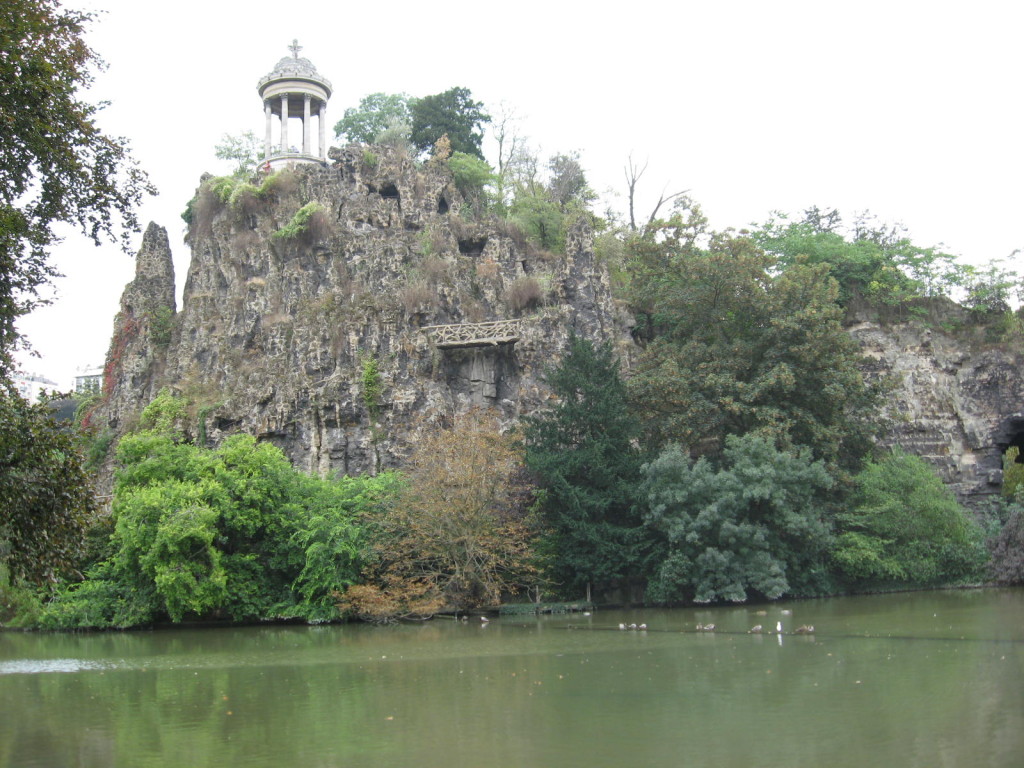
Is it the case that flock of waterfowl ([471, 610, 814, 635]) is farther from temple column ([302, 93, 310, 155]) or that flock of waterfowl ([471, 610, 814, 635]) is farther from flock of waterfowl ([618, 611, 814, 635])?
temple column ([302, 93, 310, 155])

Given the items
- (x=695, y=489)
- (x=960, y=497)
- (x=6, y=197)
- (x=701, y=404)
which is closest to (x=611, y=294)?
(x=701, y=404)

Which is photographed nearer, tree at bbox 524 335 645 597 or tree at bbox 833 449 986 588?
tree at bbox 524 335 645 597

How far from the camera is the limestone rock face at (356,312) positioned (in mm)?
36625

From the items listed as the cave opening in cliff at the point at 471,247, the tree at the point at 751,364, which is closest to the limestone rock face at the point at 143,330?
the cave opening in cliff at the point at 471,247

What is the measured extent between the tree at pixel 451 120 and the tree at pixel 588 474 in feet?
65.3

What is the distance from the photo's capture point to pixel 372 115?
5188 cm

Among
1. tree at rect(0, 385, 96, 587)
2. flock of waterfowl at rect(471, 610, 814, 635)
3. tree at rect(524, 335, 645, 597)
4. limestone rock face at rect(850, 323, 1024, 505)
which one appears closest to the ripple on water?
tree at rect(0, 385, 96, 587)

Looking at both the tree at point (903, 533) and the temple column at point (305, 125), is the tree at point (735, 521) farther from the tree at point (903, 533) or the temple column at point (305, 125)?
the temple column at point (305, 125)

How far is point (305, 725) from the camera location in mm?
13234

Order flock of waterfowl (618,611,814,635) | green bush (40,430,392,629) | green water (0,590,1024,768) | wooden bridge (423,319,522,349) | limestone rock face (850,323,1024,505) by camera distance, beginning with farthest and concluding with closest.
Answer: limestone rock face (850,323,1024,505)
wooden bridge (423,319,522,349)
green bush (40,430,392,629)
flock of waterfowl (618,611,814,635)
green water (0,590,1024,768)

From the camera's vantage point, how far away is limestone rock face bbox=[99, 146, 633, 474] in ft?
120

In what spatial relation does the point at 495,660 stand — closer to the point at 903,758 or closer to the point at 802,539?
the point at 903,758

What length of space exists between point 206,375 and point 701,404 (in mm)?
20817

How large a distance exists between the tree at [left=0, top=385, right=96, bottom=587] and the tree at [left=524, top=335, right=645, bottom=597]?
732 inches
